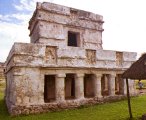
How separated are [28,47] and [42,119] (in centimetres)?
377

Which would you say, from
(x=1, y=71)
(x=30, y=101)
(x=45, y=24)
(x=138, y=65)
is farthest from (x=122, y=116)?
(x=1, y=71)

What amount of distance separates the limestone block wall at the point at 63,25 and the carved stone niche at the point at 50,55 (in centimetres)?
131

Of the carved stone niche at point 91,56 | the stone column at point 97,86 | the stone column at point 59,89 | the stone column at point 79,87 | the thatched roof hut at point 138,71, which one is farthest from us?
the stone column at point 97,86

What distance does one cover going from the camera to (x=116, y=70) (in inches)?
591

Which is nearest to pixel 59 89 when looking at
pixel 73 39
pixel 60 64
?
pixel 60 64

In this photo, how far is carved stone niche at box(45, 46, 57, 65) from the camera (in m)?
11.8

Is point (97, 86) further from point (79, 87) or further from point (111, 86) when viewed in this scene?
point (79, 87)

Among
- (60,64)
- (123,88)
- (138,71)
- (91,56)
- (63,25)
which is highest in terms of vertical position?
(63,25)

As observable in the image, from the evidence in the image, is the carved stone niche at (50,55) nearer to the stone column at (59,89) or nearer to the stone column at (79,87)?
the stone column at (59,89)

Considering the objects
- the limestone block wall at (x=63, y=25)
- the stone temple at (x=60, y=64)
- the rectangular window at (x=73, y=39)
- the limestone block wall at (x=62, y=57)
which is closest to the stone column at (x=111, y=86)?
the stone temple at (x=60, y=64)

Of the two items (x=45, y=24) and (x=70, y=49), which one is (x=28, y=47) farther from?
(x=45, y=24)

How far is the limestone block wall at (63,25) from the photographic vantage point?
46.1 feet

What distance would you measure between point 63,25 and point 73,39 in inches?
76.9

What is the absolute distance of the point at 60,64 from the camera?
1208 cm
